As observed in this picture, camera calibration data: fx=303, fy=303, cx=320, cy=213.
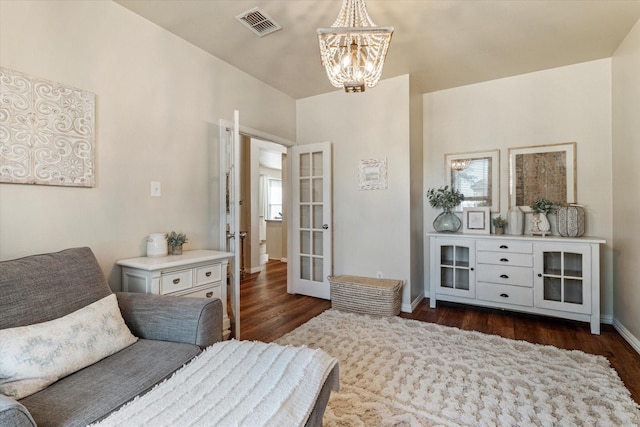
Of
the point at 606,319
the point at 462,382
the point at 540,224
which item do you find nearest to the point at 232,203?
the point at 462,382

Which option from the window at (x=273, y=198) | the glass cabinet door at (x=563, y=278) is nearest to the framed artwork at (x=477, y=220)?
the glass cabinet door at (x=563, y=278)

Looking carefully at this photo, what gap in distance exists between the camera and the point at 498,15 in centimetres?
230

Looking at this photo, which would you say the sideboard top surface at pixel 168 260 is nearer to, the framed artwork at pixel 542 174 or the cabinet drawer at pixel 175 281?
the cabinet drawer at pixel 175 281

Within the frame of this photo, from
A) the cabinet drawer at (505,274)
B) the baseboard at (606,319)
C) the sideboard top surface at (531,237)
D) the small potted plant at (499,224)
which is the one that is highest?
the small potted plant at (499,224)

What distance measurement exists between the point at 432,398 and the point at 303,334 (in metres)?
1.22

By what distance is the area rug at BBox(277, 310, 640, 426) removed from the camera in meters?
1.62

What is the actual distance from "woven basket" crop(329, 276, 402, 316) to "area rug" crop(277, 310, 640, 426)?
37 centimetres

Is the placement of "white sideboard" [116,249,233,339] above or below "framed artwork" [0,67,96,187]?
below

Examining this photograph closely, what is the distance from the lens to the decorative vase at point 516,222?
3.31 meters

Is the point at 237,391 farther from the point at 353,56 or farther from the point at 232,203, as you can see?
the point at 232,203

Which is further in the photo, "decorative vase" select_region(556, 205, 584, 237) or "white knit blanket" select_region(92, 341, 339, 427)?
"decorative vase" select_region(556, 205, 584, 237)

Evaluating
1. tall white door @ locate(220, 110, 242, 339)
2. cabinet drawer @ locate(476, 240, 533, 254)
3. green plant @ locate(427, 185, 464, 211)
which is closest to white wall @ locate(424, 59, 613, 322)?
green plant @ locate(427, 185, 464, 211)

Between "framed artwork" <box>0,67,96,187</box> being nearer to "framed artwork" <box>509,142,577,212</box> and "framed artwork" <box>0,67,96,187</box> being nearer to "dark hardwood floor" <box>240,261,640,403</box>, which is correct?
"dark hardwood floor" <box>240,261,640,403</box>

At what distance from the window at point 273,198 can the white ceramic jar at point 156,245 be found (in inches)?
258
